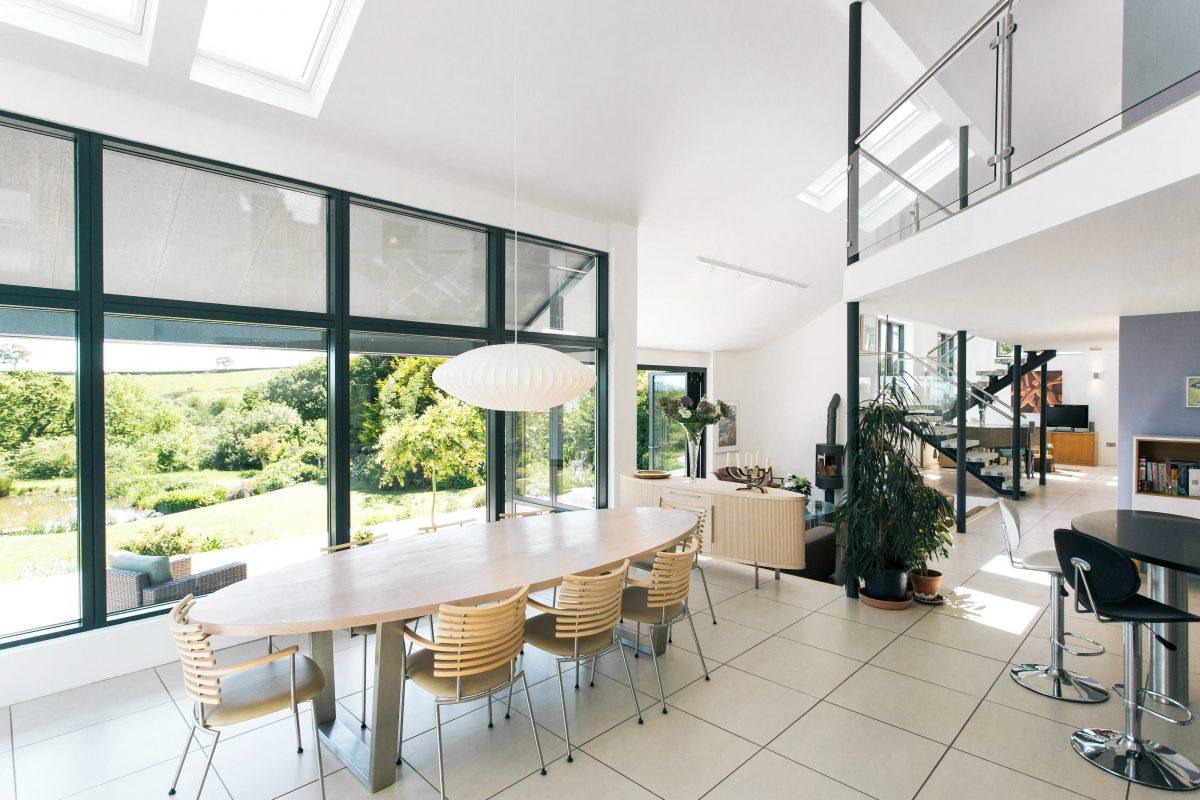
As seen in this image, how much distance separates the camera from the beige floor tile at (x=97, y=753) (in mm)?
2510

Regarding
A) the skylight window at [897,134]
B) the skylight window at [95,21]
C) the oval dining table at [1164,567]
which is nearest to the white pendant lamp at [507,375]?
the skylight window at [95,21]

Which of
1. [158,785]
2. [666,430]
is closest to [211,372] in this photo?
[158,785]

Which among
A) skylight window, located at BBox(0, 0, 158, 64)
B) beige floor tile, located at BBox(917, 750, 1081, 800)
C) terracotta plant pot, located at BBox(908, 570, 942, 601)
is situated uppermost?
skylight window, located at BBox(0, 0, 158, 64)

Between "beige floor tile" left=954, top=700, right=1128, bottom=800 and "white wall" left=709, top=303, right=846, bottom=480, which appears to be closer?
"beige floor tile" left=954, top=700, right=1128, bottom=800

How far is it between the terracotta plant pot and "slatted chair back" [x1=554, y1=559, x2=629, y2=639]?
310 centimetres

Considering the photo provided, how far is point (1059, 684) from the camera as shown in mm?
3203

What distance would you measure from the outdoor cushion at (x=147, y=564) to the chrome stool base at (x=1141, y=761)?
516 cm

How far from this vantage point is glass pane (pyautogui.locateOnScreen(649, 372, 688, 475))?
1044cm

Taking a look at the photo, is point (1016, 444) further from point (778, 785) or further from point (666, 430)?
point (778, 785)

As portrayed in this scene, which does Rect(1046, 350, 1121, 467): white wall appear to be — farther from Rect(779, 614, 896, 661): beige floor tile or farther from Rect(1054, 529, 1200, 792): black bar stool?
Rect(1054, 529, 1200, 792): black bar stool

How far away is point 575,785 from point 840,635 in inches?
92.8

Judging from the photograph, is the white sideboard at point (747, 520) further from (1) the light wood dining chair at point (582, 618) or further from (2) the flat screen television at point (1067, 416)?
(2) the flat screen television at point (1067, 416)

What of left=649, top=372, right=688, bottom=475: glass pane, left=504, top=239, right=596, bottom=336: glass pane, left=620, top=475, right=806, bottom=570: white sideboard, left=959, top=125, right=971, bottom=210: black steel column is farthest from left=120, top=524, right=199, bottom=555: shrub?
left=649, top=372, right=688, bottom=475: glass pane

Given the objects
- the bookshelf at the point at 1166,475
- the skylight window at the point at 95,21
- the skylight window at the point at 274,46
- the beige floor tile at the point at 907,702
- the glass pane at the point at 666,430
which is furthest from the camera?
the glass pane at the point at 666,430
